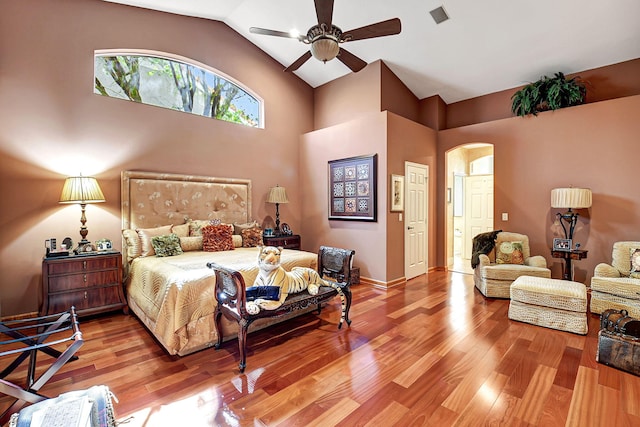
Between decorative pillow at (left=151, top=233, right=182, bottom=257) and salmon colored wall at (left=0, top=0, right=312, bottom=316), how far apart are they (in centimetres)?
81

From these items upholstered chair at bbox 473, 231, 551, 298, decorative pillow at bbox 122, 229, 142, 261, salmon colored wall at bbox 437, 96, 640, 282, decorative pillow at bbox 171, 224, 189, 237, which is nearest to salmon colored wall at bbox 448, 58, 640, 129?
salmon colored wall at bbox 437, 96, 640, 282

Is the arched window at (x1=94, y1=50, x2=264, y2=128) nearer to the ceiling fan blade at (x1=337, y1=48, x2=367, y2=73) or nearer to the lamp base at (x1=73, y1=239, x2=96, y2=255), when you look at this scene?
the lamp base at (x1=73, y1=239, x2=96, y2=255)

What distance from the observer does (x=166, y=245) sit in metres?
3.85

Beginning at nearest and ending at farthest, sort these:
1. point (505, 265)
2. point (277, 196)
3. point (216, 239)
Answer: point (216, 239) → point (505, 265) → point (277, 196)

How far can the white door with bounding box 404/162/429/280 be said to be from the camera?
5250 mm

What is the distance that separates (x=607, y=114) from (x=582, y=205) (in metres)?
1.44

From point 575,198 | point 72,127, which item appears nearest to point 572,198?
point 575,198

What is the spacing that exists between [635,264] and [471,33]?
3.73 meters

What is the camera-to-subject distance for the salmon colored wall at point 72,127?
11.5 feet

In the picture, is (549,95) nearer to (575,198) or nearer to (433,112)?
(575,198)

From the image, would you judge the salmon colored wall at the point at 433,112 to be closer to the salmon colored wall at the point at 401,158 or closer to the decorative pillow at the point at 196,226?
the salmon colored wall at the point at 401,158

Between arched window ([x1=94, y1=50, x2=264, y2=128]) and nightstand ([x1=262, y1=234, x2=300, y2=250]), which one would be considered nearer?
arched window ([x1=94, y1=50, x2=264, y2=128])

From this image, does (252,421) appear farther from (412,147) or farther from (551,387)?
(412,147)

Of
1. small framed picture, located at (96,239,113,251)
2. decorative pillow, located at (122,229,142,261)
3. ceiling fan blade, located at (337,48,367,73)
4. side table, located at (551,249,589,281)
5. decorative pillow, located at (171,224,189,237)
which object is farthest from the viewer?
decorative pillow, located at (171,224,189,237)
